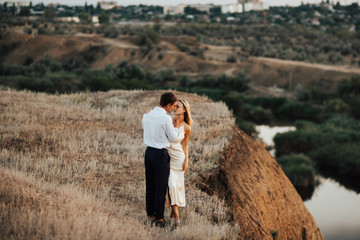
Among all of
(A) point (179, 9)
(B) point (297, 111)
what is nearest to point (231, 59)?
(B) point (297, 111)

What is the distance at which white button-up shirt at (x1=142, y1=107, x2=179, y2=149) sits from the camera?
5969 millimetres

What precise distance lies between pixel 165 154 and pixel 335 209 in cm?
1891

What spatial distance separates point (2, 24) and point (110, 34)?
19431 millimetres

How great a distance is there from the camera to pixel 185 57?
62125mm

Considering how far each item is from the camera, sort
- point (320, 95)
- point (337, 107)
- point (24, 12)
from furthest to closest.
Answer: point (24, 12), point (320, 95), point (337, 107)

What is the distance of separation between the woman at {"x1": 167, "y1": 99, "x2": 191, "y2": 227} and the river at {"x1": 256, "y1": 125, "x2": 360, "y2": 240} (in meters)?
14.2

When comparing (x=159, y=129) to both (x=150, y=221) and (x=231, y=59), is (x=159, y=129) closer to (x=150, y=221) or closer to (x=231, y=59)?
(x=150, y=221)

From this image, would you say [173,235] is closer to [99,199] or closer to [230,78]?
[99,199]

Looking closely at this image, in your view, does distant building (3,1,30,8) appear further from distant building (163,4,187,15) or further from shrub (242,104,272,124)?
distant building (163,4,187,15)

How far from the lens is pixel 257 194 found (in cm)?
1097

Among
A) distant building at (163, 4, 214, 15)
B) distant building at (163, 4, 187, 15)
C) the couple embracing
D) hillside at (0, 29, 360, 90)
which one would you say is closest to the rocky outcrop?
the couple embracing

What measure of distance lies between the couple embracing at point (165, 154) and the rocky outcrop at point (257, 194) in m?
1.81

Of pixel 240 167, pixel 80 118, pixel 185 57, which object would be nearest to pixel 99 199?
pixel 240 167

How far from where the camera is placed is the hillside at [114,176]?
5445mm
